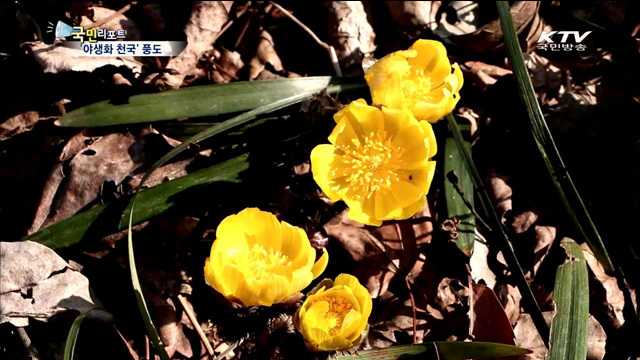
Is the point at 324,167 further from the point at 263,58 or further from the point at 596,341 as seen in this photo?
the point at 596,341

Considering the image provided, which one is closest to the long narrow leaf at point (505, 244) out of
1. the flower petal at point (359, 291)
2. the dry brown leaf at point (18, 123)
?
the flower petal at point (359, 291)

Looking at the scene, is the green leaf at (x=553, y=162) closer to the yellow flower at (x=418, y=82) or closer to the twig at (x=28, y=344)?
the yellow flower at (x=418, y=82)

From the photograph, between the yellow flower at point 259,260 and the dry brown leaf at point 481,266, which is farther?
the dry brown leaf at point 481,266

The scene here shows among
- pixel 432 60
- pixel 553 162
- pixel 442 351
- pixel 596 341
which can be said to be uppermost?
pixel 432 60

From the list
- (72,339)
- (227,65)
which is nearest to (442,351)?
(72,339)

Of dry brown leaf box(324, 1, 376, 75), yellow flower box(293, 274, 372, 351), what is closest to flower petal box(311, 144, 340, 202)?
yellow flower box(293, 274, 372, 351)
